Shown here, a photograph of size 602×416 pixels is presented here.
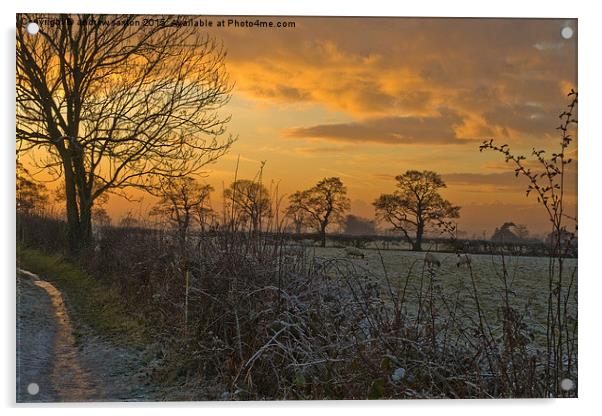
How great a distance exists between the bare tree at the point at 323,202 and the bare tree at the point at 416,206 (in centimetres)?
27

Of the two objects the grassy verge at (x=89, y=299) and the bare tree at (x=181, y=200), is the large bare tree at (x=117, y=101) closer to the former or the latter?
the bare tree at (x=181, y=200)

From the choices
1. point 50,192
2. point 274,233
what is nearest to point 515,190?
point 274,233

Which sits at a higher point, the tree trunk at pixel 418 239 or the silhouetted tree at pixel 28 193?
the silhouetted tree at pixel 28 193

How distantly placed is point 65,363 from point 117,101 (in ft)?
7.16

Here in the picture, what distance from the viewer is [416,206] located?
17.8 ft

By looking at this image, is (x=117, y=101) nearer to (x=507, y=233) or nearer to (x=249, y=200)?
(x=249, y=200)

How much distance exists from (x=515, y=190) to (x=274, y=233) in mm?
1916

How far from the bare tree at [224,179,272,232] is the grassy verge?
1253 mm

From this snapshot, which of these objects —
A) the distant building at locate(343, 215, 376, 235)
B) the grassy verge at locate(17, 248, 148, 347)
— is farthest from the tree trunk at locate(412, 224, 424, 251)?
the grassy verge at locate(17, 248, 148, 347)

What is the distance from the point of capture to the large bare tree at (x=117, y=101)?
17.9ft
